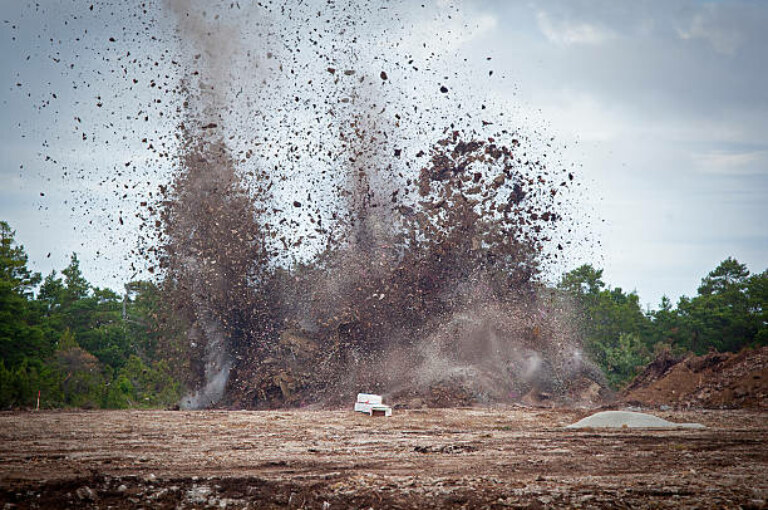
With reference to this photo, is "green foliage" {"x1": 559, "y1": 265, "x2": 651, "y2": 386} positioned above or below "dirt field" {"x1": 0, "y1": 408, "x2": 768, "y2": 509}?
above

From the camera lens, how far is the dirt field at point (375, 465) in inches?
287

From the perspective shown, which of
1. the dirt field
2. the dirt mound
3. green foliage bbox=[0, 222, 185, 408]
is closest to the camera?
the dirt field

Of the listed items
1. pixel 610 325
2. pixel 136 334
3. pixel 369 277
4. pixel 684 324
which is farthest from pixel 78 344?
pixel 684 324

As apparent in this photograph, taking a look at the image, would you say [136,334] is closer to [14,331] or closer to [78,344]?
[78,344]

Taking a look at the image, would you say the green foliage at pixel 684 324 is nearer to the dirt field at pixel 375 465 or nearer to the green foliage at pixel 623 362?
the green foliage at pixel 623 362

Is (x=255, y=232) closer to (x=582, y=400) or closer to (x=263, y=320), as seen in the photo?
(x=263, y=320)

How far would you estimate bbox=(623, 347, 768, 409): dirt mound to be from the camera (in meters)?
23.6

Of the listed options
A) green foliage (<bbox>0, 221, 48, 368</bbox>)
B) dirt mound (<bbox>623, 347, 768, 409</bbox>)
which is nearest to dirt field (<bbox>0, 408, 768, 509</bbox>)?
dirt mound (<bbox>623, 347, 768, 409</bbox>)

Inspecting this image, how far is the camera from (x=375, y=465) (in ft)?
32.3

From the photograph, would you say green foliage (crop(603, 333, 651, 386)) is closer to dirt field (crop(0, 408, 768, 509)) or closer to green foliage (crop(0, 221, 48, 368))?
dirt field (crop(0, 408, 768, 509))

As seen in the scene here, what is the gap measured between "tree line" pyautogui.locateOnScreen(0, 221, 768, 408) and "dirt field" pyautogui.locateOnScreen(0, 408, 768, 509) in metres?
16.5

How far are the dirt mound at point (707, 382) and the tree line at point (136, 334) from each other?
6.84m

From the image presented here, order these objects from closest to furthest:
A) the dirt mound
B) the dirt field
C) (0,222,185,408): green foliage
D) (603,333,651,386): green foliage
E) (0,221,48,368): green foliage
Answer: the dirt field, the dirt mound, (0,222,185,408): green foliage, (0,221,48,368): green foliage, (603,333,651,386): green foliage

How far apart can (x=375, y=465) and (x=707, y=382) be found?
20.9 metres
